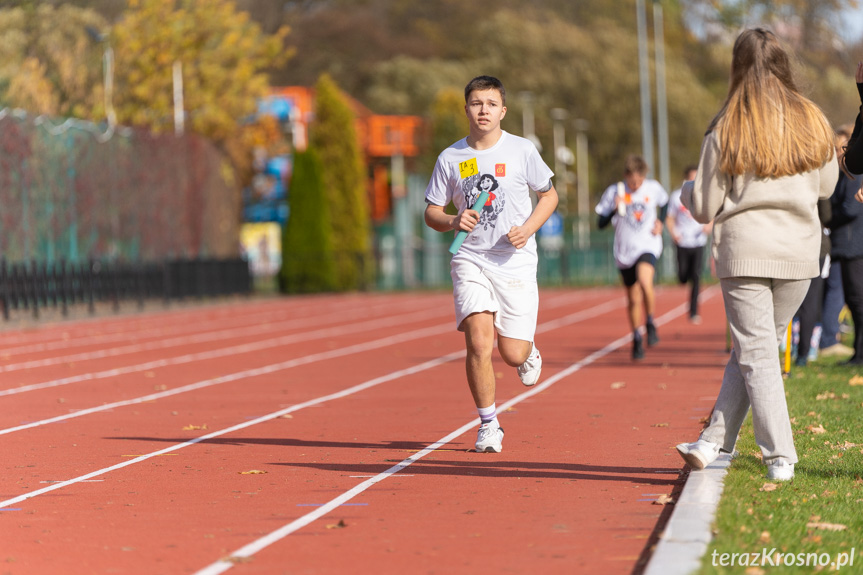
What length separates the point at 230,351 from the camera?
18.5 m

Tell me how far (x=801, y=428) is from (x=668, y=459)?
51.2 inches

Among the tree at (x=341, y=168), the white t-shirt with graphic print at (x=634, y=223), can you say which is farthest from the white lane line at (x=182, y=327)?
the tree at (x=341, y=168)

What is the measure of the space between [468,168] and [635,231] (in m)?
7.50

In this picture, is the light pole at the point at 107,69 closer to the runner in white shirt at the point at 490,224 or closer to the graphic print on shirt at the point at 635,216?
the graphic print on shirt at the point at 635,216

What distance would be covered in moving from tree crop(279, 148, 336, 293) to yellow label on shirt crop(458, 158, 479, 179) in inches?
1403

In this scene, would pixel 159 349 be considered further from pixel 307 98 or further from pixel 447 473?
pixel 307 98

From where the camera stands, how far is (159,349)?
63.2 ft

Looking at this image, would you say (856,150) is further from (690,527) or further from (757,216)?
(690,527)

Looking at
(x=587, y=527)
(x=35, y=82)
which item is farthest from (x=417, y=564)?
(x=35, y=82)

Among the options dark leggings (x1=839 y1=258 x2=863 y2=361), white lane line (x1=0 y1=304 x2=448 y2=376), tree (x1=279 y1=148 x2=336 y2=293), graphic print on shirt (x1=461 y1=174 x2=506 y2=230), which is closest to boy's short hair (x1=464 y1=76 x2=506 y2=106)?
graphic print on shirt (x1=461 y1=174 x2=506 y2=230)

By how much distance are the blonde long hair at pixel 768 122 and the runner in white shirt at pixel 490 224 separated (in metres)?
1.70

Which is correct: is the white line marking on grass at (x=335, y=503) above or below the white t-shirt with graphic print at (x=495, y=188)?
below

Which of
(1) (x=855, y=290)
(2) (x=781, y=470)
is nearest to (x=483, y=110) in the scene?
(2) (x=781, y=470)

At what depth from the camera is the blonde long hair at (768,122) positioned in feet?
21.7
